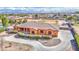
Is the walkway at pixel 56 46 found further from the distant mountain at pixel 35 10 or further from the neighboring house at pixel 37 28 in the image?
the distant mountain at pixel 35 10

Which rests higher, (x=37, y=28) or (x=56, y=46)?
(x=37, y=28)

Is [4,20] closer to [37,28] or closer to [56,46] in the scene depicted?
[37,28]

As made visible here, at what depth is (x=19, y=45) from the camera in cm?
189

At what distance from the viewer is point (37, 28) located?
189 centimetres

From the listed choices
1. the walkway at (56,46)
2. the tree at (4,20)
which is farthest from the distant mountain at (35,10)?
the walkway at (56,46)

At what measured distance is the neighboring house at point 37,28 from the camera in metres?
1.89

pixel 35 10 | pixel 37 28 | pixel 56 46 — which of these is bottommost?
pixel 56 46

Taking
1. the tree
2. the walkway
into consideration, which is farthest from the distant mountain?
the walkway

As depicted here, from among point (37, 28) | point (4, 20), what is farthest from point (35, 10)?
point (4, 20)

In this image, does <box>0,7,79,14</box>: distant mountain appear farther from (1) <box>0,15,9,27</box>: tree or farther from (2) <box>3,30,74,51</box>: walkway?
(2) <box>3,30,74,51</box>: walkway

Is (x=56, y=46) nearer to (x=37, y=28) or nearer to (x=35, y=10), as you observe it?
(x=37, y=28)
